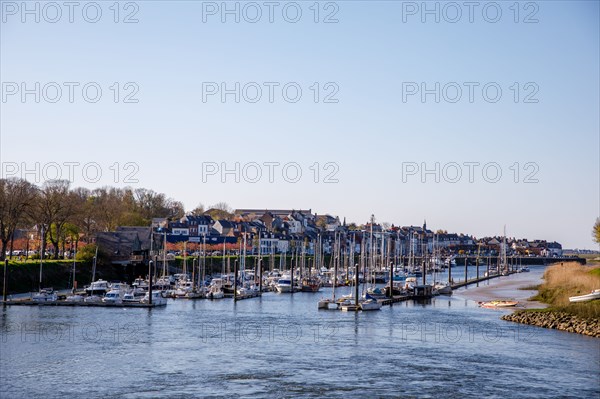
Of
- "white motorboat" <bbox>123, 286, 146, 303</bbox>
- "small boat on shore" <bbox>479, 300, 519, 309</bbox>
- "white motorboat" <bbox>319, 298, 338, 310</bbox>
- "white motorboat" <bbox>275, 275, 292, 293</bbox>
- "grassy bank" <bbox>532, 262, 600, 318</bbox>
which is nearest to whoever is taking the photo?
"grassy bank" <bbox>532, 262, 600, 318</bbox>

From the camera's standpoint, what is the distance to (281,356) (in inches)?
1937

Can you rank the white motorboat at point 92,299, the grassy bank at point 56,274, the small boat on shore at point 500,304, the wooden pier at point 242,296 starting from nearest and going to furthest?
the white motorboat at point 92,299 < the small boat on shore at point 500,304 < the grassy bank at point 56,274 < the wooden pier at point 242,296

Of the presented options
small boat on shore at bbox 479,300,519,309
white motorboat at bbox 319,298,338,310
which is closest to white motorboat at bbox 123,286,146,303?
white motorboat at bbox 319,298,338,310

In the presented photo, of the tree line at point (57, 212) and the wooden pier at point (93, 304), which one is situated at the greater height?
the tree line at point (57, 212)

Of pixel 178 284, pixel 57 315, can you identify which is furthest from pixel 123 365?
pixel 178 284

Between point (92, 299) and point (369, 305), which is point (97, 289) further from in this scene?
point (369, 305)

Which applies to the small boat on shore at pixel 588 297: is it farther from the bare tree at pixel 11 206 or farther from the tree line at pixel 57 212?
the bare tree at pixel 11 206

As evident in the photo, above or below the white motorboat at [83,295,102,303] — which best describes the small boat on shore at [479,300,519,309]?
below

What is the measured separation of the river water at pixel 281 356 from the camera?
3984cm

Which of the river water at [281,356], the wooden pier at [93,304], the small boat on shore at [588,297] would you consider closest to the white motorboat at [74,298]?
the wooden pier at [93,304]

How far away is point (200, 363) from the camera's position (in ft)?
152

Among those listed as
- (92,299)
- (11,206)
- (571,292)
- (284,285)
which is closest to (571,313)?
(571,292)

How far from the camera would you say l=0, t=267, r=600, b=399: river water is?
3984 cm

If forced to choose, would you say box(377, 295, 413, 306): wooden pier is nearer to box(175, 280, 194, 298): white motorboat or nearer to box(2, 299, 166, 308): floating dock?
box(175, 280, 194, 298): white motorboat
